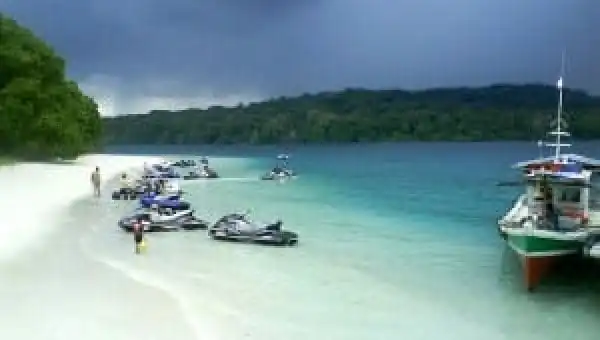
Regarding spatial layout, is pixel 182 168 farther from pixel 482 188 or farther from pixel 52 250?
pixel 52 250

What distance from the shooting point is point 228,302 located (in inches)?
874

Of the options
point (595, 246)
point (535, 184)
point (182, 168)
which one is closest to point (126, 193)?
point (535, 184)

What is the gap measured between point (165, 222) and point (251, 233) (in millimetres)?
5951

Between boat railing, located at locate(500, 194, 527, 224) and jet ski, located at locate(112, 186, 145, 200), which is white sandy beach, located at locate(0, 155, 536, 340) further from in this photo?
jet ski, located at locate(112, 186, 145, 200)

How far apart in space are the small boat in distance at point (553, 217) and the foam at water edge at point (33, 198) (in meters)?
18.5

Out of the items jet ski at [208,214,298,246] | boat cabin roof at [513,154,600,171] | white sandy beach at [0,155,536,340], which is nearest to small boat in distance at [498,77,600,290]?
boat cabin roof at [513,154,600,171]

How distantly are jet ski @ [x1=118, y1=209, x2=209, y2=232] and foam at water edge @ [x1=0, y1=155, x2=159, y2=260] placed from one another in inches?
148

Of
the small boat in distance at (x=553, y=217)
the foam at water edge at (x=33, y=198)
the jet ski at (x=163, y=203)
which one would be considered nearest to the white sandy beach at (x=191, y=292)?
the foam at water edge at (x=33, y=198)

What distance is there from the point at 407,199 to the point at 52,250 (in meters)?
41.6

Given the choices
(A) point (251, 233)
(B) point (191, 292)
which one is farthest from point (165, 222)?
(B) point (191, 292)

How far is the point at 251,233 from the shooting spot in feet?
112

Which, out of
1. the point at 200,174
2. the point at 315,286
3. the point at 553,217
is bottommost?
the point at 315,286

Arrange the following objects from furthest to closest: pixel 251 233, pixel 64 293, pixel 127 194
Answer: pixel 127 194, pixel 251 233, pixel 64 293

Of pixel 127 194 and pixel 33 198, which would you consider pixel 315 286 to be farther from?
pixel 127 194
